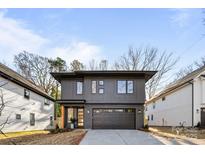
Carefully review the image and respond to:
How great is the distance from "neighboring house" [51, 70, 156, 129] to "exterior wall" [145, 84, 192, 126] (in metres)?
3.64

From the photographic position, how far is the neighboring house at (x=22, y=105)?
1855 centimetres

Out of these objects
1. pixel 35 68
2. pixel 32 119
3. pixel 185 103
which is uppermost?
pixel 35 68

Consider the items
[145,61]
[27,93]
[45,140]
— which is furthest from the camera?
[145,61]

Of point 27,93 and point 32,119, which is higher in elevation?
point 27,93

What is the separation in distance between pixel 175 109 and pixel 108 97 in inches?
290

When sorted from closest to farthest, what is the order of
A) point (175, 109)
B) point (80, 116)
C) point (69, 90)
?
1. point (69, 90)
2. point (80, 116)
3. point (175, 109)

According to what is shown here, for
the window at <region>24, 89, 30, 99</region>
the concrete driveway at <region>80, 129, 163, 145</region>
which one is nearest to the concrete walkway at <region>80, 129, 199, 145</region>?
the concrete driveway at <region>80, 129, 163, 145</region>

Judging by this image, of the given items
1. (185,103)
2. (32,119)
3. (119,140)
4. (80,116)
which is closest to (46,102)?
(32,119)

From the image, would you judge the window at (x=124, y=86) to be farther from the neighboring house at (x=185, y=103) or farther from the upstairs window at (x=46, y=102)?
the upstairs window at (x=46, y=102)

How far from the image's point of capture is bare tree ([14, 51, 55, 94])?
33375 millimetres

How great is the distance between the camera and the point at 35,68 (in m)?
35.0

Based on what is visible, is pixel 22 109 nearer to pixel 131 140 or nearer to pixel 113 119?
pixel 113 119

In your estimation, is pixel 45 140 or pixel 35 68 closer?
pixel 45 140

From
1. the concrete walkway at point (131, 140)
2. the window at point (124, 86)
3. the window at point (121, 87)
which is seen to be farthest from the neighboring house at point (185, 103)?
the concrete walkway at point (131, 140)
